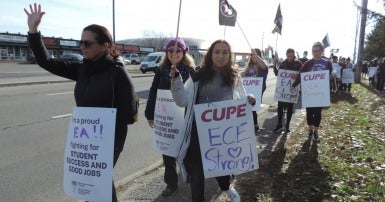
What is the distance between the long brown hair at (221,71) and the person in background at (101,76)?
2.59 ft

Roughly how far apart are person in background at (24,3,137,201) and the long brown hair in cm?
79

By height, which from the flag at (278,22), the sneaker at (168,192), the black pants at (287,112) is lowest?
the sneaker at (168,192)

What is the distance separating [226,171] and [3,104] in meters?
10.9

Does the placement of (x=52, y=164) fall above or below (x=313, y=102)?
below

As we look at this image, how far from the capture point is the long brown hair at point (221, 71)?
4.36 m

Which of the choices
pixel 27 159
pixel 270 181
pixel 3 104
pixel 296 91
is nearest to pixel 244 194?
pixel 270 181

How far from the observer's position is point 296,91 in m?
9.77

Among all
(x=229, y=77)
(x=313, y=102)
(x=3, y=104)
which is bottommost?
(x=3, y=104)

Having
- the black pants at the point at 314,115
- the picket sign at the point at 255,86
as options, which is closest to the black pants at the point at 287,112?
the picket sign at the point at 255,86

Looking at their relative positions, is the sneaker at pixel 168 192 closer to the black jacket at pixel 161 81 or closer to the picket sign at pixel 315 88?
the black jacket at pixel 161 81

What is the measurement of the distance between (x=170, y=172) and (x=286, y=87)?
202 inches

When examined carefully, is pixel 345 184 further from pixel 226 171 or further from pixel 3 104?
pixel 3 104

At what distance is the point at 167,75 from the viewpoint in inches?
201

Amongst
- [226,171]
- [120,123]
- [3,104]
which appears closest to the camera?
[120,123]
